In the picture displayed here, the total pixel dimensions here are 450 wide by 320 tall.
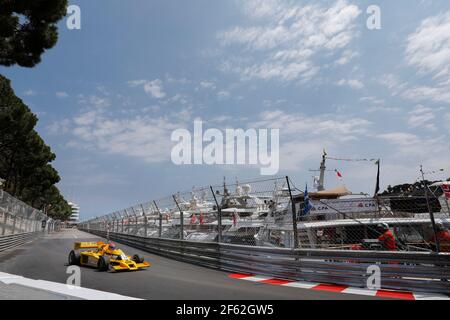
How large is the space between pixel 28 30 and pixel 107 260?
27.8ft

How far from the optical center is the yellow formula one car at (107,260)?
8.22 meters

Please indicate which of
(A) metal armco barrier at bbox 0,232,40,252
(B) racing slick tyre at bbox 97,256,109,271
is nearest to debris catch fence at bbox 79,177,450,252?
(B) racing slick tyre at bbox 97,256,109,271

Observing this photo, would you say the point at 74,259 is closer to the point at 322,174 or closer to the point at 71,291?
the point at 71,291

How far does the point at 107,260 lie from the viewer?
8.27 meters

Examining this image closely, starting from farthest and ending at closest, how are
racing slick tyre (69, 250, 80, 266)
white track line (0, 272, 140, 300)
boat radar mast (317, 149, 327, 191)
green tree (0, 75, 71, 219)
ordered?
boat radar mast (317, 149, 327, 191), green tree (0, 75, 71, 219), racing slick tyre (69, 250, 80, 266), white track line (0, 272, 140, 300)

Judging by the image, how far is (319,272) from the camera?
6.68 meters

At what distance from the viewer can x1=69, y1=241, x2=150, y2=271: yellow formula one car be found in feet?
27.0

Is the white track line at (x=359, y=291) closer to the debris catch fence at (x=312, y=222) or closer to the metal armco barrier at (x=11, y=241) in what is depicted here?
the debris catch fence at (x=312, y=222)

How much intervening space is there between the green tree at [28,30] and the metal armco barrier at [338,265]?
897cm

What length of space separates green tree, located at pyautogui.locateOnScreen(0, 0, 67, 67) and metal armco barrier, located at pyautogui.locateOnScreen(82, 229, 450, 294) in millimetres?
8967

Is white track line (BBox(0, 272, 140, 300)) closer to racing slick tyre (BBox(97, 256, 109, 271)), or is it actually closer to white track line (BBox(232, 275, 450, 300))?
racing slick tyre (BBox(97, 256, 109, 271))

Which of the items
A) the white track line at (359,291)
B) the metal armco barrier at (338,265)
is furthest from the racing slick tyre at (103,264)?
the white track line at (359,291)
